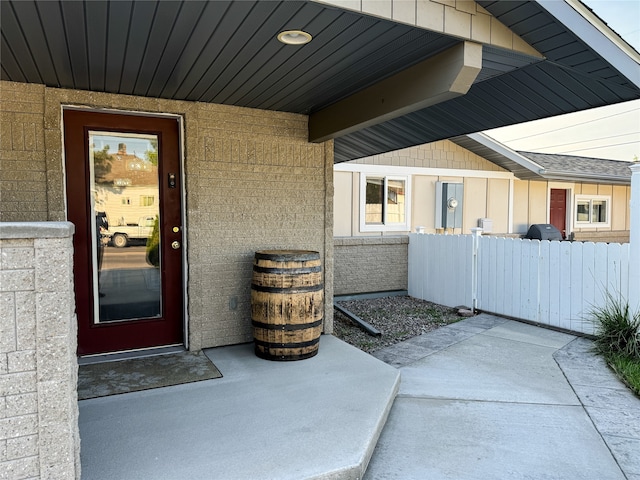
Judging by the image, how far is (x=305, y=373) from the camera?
12.1ft

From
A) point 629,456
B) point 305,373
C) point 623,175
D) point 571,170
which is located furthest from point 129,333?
point 623,175

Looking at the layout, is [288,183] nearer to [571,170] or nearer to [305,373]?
[305,373]

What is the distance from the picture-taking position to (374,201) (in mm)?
8805

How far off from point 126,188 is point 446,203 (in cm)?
690

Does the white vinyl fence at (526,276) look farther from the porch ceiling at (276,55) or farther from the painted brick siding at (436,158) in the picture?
the porch ceiling at (276,55)

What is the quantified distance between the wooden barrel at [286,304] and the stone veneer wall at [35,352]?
7.20ft

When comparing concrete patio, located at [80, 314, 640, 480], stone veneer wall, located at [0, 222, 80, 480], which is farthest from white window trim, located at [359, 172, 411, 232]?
stone veneer wall, located at [0, 222, 80, 480]

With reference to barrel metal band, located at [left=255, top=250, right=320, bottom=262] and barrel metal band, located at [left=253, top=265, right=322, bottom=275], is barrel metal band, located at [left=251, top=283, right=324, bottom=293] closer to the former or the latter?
barrel metal band, located at [left=253, top=265, right=322, bottom=275]

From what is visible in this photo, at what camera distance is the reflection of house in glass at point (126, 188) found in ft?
13.0

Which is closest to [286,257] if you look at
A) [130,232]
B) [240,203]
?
[240,203]

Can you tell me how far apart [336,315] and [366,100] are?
3805 millimetres

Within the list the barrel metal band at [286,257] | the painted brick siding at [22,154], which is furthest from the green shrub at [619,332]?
the painted brick siding at [22,154]

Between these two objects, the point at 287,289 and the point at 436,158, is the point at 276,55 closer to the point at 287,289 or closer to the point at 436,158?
the point at 287,289

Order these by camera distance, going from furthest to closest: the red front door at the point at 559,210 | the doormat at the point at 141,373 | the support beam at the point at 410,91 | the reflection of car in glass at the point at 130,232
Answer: the red front door at the point at 559,210 → the reflection of car in glass at the point at 130,232 → the doormat at the point at 141,373 → the support beam at the point at 410,91
